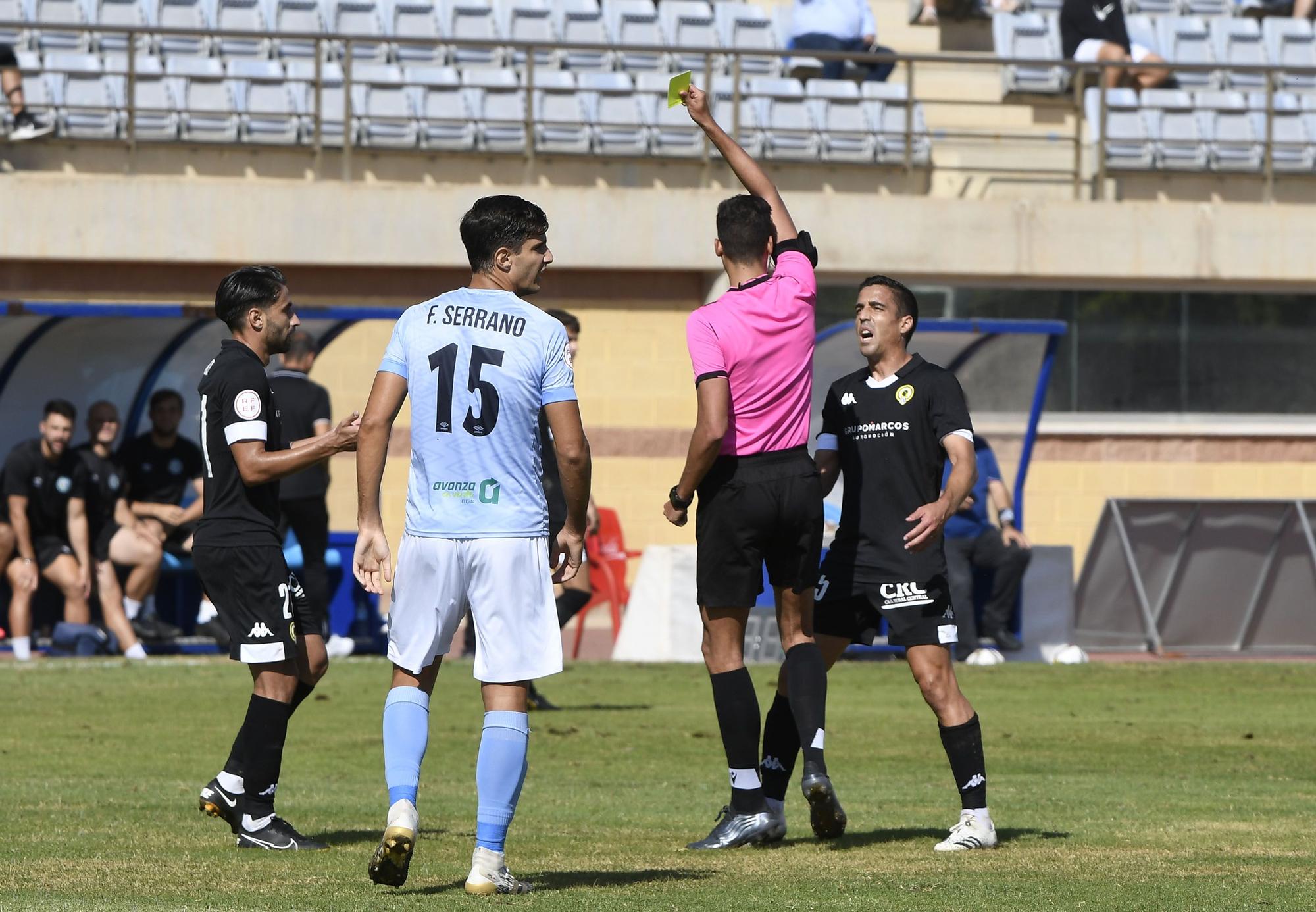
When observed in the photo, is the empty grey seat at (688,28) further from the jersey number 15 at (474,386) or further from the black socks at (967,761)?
the jersey number 15 at (474,386)

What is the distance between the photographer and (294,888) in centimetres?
559

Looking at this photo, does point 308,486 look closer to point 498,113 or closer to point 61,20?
point 498,113

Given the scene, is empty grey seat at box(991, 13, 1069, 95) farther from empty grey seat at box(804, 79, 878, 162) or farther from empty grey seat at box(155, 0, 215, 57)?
empty grey seat at box(155, 0, 215, 57)

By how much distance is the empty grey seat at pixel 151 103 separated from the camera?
18.8 meters

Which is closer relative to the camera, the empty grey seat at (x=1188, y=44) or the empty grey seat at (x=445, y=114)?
the empty grey seat at (x=445, y=114)

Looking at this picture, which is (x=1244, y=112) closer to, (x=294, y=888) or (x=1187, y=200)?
(x=1187, y=200)

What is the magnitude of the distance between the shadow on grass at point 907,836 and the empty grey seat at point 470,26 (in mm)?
15229

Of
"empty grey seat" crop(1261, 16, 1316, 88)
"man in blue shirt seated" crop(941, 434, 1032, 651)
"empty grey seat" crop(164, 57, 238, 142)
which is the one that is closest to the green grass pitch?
"man in blue shirt seated" crop(941, 434, 1032, 651)

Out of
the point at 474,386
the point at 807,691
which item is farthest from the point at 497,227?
the point at 807,691

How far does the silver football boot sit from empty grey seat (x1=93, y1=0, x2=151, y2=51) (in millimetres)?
15453

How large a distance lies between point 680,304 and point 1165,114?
607cm

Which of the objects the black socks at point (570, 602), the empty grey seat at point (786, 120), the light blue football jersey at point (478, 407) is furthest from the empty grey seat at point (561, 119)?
the light blue football jersey at point (478, 407)

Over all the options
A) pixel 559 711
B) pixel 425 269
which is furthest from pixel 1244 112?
pixel 559 711

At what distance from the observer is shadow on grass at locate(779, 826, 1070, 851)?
6648mm
